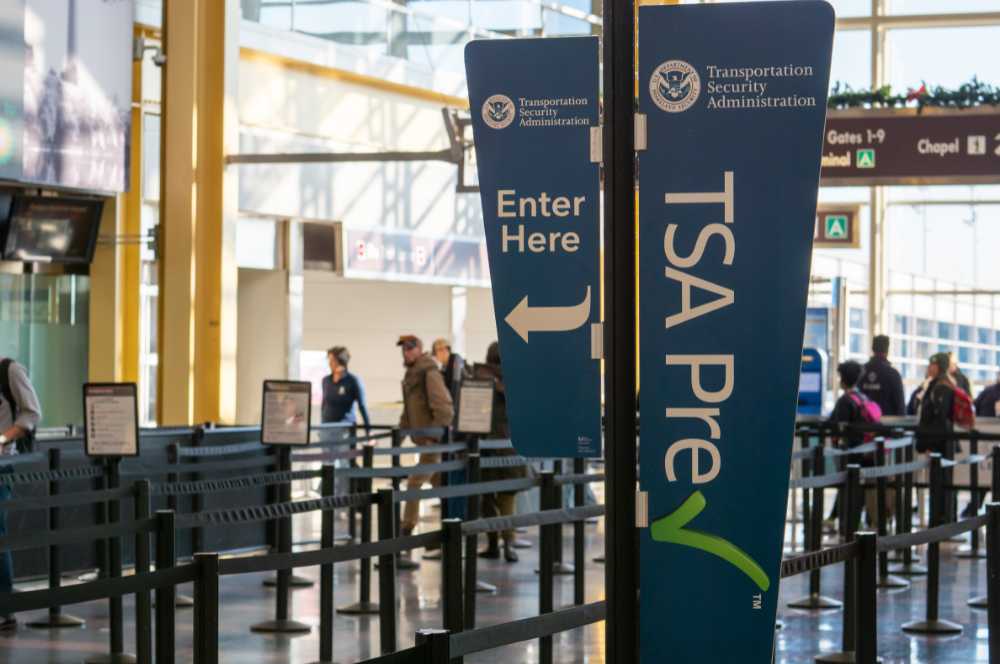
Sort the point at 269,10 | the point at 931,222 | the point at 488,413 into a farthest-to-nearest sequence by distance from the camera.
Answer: the point at 931,222
the point at 269,10
the point at 488,413

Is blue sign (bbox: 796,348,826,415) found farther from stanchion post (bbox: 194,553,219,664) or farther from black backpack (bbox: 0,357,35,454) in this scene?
stanchion post (bbox: 194,553,219,664)

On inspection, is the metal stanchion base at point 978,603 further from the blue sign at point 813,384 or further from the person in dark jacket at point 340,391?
the blue sign at point 813,384

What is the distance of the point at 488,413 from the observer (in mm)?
12805

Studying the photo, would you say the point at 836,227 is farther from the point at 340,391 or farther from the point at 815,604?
the point at 815,604

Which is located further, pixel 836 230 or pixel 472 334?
pixel 472 334

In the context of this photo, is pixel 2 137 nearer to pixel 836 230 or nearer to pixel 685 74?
pixel 836 230

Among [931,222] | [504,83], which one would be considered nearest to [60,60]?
[504,83]

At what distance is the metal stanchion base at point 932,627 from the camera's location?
9430 millimetres

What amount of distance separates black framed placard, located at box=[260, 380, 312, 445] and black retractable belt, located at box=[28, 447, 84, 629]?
1.58 meters

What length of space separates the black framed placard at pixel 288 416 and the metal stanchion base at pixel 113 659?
3.60 metres

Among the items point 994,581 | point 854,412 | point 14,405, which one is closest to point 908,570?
point 854,412

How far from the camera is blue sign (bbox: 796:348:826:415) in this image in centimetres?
1914

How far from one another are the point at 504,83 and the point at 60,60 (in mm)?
12562

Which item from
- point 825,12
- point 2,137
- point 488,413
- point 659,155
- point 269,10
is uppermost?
point 269,10
